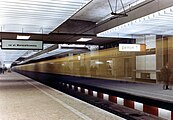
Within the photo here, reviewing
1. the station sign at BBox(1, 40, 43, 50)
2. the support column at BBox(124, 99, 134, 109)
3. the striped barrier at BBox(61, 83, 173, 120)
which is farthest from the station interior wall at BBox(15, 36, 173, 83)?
the station sign at BBox(1, 40, 43, 50)

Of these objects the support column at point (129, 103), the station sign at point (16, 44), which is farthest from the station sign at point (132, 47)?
the station sign at point (16, 44)

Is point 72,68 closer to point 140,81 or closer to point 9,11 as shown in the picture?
point 140,81

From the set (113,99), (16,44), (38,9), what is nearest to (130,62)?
(113,99)

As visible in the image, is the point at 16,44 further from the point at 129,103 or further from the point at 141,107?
the point at 141,107

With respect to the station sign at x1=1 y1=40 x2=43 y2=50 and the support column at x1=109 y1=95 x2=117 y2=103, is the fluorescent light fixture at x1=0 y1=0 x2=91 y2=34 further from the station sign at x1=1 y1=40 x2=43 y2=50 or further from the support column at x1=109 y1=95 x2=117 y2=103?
the support column at x1=109 y1=95 x2=117 y2=103

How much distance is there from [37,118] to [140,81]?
1091 cm

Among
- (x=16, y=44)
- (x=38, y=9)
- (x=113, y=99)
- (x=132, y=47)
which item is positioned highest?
(x=38, y=9)

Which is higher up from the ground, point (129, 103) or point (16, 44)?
point (16, 44)

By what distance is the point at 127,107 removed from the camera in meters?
9.96

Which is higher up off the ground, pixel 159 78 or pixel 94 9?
pixel 94 9

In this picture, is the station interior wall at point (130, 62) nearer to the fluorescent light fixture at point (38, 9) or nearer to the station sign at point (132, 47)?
the station sign at point (132, 47)

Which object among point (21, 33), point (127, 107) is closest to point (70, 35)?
point (21, 33)

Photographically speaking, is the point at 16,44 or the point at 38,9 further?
the point at 16,44

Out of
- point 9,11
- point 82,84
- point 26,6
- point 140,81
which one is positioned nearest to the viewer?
point 26,6
